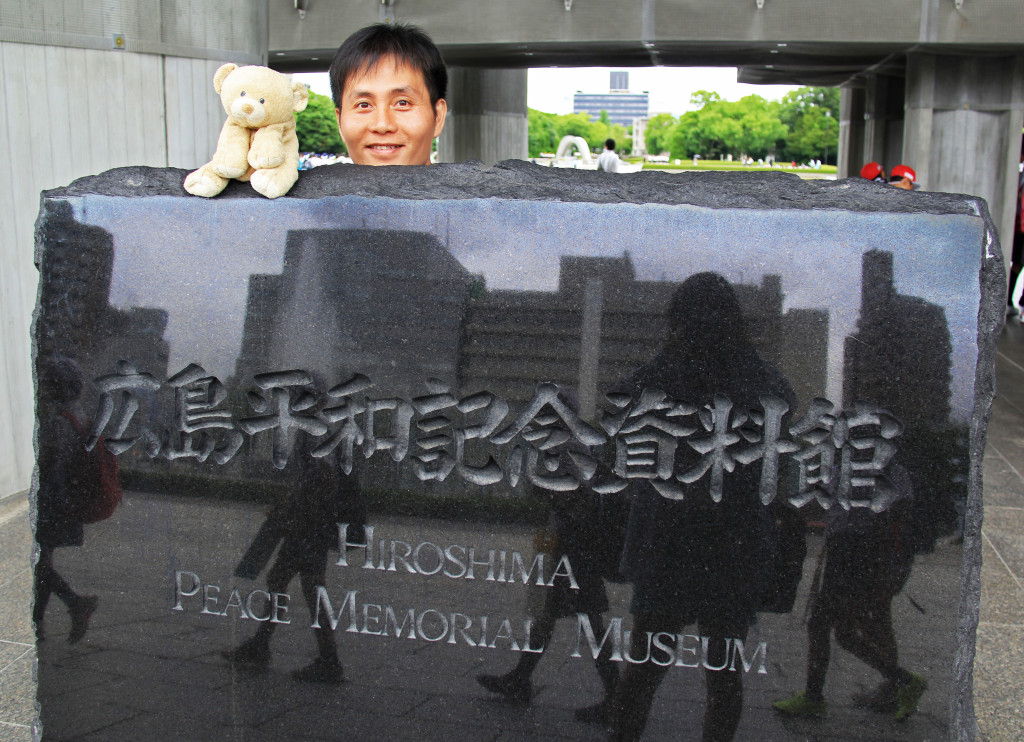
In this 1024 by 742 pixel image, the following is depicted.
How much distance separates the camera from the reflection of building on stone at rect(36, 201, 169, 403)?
7.23 ft

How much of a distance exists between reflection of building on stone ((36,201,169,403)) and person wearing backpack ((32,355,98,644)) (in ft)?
0.16

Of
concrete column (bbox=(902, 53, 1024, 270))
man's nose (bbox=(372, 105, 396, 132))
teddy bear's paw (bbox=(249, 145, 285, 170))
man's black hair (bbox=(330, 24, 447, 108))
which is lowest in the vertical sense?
teddy bear's paw (bbox=(249, 145, 285, 170))

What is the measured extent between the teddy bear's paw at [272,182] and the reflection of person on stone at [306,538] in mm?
560

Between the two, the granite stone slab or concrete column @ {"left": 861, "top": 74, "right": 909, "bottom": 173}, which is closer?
the granite stone slab

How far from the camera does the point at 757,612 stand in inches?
80.5

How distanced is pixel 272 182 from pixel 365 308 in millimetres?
357

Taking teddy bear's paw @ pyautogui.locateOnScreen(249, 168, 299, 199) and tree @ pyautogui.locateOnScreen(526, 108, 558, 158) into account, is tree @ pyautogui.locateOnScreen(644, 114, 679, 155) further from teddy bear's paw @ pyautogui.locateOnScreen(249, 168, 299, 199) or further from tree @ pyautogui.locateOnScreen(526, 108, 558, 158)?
teddy bear's paw @ pyautogui.locateOnScreen(249, 168, 299, 199)

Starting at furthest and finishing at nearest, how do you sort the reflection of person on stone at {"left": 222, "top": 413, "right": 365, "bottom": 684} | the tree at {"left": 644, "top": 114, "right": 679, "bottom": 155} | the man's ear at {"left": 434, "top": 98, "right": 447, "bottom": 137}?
the tree at {"left": 644, "top": 114, "right": 679, "bottom": 155}, the man's ear at {"left": 434, "top": 98, "right": 447, "bottom": 137}, the reflection of person on stone at {"left": 222, "top": 413, "right": 365, "bottom": 684}

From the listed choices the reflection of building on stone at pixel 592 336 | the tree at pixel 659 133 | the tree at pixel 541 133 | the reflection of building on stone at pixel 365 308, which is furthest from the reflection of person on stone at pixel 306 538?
the tree at pixel 659 133

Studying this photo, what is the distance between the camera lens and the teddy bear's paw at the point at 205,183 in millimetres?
2139

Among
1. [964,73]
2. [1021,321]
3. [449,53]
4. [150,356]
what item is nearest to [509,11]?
[449,53]

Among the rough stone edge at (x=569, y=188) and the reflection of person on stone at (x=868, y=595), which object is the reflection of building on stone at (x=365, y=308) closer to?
the rough stone edge at (x=569, y=188)

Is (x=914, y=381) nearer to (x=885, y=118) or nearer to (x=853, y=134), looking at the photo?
(x=885, y=118)

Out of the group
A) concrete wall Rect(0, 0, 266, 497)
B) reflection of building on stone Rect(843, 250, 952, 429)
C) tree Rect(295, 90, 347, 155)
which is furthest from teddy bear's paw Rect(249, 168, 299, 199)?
tree Rect(295, 90, 347, 155)
